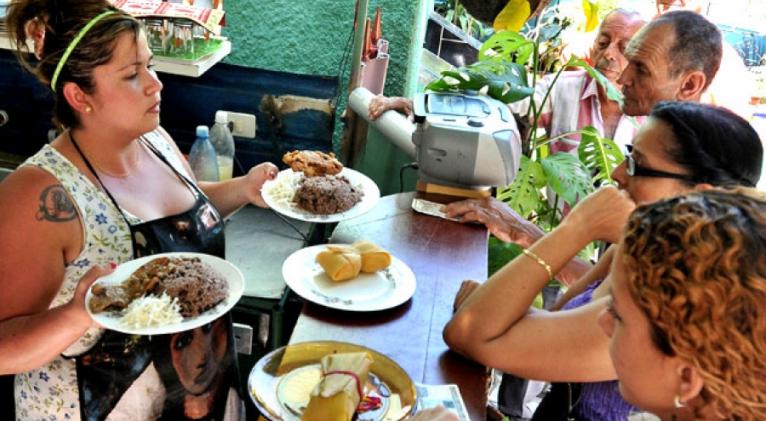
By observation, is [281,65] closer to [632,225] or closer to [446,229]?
[446,229]

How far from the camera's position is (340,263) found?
6.23ft

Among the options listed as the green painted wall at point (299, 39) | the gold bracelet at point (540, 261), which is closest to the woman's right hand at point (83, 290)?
the gold bracelet at point (540, 261)

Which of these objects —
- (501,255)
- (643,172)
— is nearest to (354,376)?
(643,172)

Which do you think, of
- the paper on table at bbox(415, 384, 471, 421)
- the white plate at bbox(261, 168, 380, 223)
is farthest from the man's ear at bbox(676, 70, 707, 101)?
the paper on table at bbox(415, 384, 471, 421)

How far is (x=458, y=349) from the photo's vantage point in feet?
5.57

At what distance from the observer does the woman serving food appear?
1595 mm

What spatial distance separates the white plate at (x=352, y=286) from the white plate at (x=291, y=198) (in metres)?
0.19

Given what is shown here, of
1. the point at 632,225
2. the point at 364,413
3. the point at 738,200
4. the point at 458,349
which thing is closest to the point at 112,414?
the point at 364,413

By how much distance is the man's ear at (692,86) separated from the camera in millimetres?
2818

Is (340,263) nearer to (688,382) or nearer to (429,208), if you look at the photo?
(429,208)

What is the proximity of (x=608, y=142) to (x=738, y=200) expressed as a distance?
2090 millimetres

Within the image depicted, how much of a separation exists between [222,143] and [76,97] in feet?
4.85

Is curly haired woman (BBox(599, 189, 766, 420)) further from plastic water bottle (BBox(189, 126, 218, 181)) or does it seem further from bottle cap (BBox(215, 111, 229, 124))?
bottle cap (BBox(215, 111, 229, 124))

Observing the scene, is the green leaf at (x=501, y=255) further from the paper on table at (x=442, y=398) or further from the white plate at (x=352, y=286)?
the paper on table at (x=442, y=398)
